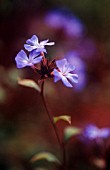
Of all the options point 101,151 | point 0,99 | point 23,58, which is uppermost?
point 23,58

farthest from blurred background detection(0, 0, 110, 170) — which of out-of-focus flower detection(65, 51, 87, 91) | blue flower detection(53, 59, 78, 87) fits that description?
blue flower detection(53, 59, 78, 87)

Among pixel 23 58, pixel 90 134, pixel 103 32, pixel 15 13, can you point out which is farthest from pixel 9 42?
pixel 23 58

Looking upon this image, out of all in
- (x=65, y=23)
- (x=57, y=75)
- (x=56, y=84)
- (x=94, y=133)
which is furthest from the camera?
(x=65, y=23)

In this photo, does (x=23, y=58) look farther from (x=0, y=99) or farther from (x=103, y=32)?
(x=103, y=32)

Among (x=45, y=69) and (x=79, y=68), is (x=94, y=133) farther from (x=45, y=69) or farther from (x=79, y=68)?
(x=79, y=68)

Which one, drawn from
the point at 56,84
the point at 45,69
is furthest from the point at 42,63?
the point at 56,84

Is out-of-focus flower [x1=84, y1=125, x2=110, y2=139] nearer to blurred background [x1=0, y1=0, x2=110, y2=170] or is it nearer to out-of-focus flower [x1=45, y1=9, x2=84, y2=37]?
blurred background [x1=0, y1=0, x2=110, y2=170]

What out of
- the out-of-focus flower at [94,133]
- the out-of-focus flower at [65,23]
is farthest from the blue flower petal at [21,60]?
the out-of-focus flower at [65,23]

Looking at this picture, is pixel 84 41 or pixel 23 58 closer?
pixel 23 58
